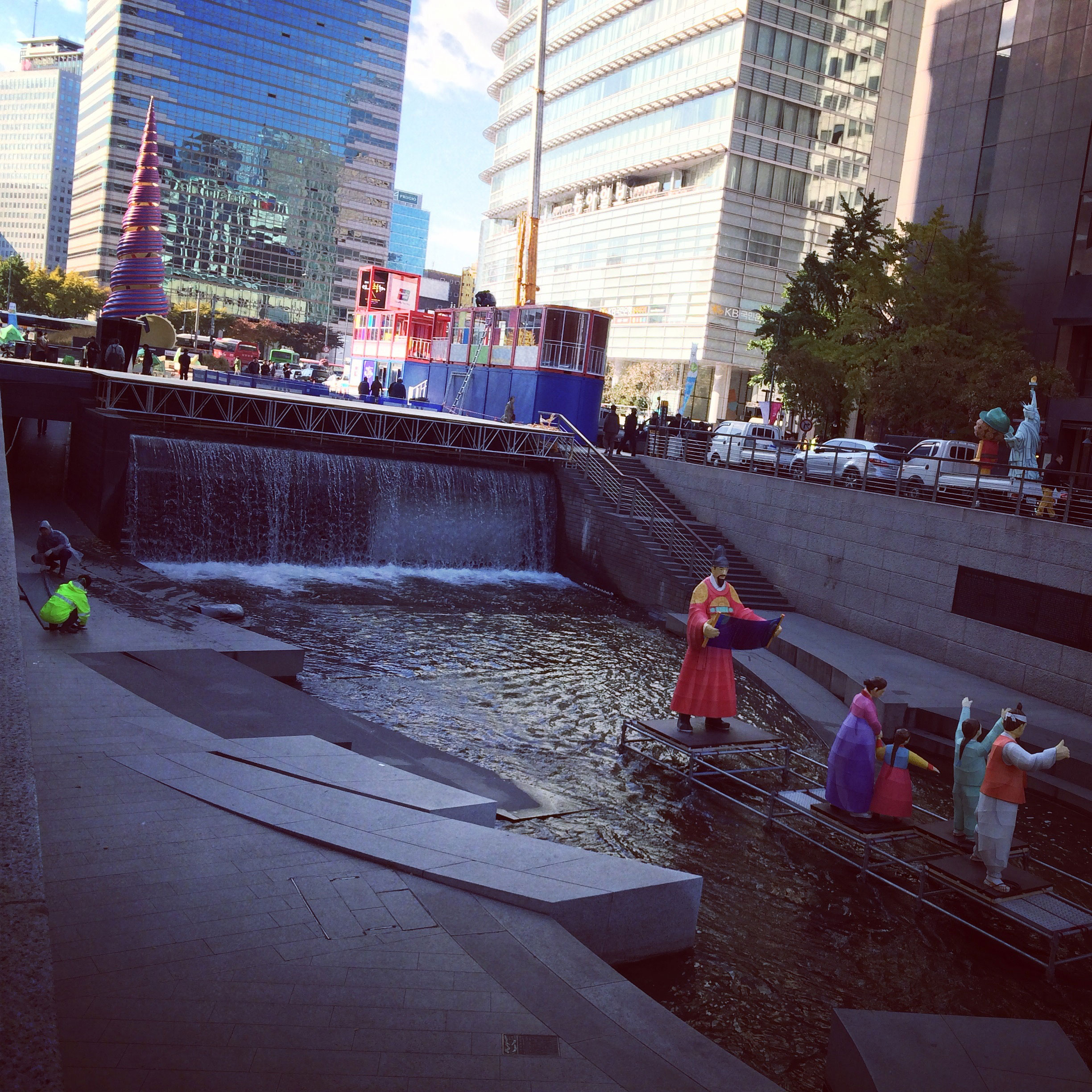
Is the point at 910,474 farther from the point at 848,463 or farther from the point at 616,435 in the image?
the point at 616,435

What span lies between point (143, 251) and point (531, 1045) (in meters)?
38.6

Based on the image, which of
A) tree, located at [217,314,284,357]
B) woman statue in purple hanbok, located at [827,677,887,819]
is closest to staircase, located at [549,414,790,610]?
woman statue in purple hanbok, located at [827,677,887,819]

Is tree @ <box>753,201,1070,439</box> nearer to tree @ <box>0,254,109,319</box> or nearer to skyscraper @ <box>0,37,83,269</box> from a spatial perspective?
tree @ <box>0,254,109,319</box>

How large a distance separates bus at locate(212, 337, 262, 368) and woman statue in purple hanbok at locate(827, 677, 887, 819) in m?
67.6

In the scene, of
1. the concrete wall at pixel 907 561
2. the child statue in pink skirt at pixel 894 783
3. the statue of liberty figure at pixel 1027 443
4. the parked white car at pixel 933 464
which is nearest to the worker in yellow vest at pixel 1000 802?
the child statue in pink skirt at pixel 894 783

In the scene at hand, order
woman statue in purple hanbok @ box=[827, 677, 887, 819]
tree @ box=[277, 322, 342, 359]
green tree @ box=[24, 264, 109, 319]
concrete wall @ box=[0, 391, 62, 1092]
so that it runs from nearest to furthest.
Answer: concrete wall @ box=[0, 391, 62, 1092] < woman statue in purple hanbok @ box=[827, 677, 887, 819] < green tree @ box=[24, 264, 109, 319] < tree @ box=[277, 322, 342, 359]

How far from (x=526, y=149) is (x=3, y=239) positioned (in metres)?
139

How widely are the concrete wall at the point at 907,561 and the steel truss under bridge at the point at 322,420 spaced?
230 inches

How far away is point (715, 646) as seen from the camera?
11.8 metres

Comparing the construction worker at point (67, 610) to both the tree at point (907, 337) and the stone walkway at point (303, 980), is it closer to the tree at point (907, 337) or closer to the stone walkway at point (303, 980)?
the stone walkway at point (303, 980)

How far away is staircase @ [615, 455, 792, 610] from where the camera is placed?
75.0 ft

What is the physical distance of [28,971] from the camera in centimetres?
316

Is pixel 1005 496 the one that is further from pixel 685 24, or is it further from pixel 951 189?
pixel 685 24

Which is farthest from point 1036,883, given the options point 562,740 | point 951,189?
point 951,189
